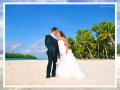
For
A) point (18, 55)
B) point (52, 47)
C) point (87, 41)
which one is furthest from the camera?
point (87, 41)

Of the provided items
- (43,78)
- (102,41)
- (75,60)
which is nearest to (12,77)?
(43,78)

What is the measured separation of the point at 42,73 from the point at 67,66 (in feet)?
2.44

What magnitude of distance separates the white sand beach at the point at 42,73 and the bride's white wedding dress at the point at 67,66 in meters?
0.13

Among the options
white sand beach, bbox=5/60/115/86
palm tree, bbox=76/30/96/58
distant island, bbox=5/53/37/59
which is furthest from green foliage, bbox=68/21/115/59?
distant island, bbox=5/53/37/59

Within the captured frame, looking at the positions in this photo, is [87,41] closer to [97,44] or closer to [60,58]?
[97,44]

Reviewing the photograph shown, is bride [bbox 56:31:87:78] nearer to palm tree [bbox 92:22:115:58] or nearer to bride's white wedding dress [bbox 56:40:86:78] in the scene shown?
bride's white wedding dress [bbox 56:40:86:78]

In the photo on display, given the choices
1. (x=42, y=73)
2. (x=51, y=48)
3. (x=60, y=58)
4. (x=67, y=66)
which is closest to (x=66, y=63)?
(x=67, y=66)

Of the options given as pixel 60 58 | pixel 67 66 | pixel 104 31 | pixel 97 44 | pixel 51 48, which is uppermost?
pixel 104 31

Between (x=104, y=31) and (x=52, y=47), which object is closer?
(x=52, y=47)

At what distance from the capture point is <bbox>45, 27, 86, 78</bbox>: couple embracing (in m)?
6.79

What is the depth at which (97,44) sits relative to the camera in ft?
23.6

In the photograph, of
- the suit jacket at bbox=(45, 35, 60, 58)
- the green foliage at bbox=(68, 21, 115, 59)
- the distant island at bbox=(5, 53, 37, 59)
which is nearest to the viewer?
the suit jacket at bbox=(45, 35, 60, 58)

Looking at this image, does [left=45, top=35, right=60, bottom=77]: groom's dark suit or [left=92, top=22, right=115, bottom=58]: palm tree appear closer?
[left=45, top=35, right=60, bottom=77]: groom's dark suit

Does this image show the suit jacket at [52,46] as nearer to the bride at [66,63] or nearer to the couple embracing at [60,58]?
the couple embracing at [60,58]
